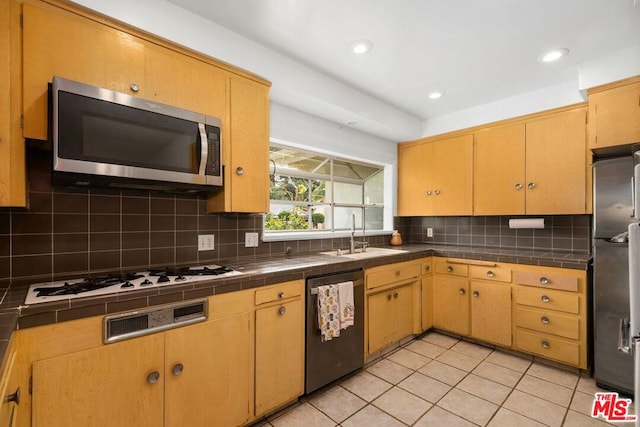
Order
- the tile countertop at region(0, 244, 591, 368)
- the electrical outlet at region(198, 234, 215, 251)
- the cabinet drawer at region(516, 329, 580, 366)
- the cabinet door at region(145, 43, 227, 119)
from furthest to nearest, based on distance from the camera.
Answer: the cabinet drawer at region(516, 329, 580, 366), the electrical outlet at region(198, 234, 215, 251), the cabinet door at region(145, 43, 227, 119), the tile countertop at region(0, 244, 591, 368)

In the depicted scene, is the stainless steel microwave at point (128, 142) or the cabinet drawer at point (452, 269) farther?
the cabinet drawer at point (452, 269)


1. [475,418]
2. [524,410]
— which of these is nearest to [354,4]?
[475,418]

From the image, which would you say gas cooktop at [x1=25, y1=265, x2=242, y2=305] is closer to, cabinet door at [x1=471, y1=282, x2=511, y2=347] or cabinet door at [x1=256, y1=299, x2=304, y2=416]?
cabinet door at [x1=256, y1=299, x2=304, y2=416]

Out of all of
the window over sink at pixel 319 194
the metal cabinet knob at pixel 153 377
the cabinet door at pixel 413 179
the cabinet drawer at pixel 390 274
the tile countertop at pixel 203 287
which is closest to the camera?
the tile countertop at pixel 203 287

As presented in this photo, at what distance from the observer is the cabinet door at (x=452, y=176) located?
3266 mm

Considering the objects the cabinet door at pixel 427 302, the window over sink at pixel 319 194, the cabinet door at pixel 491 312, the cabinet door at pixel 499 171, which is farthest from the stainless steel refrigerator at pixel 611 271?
the window over sink at pixel 319 194

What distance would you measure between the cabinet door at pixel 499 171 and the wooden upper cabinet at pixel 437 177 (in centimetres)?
9

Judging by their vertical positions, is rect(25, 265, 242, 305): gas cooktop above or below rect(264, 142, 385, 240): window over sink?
below

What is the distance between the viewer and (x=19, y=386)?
3.58 feet

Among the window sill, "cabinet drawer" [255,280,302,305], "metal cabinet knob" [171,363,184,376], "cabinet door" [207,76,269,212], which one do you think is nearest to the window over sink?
the window sill

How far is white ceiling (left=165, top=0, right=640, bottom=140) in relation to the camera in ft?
5.68

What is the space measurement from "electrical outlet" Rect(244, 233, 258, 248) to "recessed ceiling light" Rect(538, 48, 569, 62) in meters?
2.64

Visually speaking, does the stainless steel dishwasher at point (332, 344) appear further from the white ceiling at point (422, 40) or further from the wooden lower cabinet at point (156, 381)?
the white ceiling at point (422, 40)

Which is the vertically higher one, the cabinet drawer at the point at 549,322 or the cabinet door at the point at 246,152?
the cabinet door at the point at 246,152
